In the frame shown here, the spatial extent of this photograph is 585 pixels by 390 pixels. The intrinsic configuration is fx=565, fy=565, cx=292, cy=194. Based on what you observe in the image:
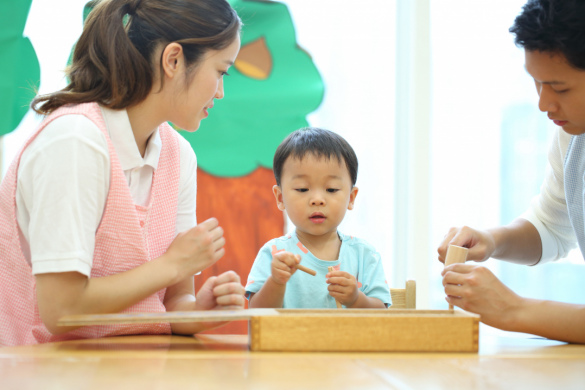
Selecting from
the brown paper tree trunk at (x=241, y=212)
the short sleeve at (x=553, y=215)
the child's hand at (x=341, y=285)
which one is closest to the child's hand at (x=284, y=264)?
the child's hand at (x=341, y=285)

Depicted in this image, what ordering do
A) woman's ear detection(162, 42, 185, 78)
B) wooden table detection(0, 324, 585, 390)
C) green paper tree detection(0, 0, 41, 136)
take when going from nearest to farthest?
wooden table detection(0, 324, 585, 390) < woman's ear detection(162, 42, 185, 78) < green paper tree detection(0, 0, 41, 136)

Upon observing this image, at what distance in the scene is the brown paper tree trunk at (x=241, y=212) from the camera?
2.26m

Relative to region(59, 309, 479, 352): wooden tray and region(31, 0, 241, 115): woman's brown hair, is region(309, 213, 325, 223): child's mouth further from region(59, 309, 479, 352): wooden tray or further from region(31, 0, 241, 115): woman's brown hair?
region(59, 309, 479, 352): wooden tray

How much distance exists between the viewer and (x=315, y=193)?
1.43 meters

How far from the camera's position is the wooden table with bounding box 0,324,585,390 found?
609mm

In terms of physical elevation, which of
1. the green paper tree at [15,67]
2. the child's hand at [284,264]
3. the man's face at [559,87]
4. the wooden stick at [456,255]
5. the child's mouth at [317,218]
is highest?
the green paper tree at [15,67]

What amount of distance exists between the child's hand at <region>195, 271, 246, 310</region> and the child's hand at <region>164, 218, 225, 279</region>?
45 millimetres

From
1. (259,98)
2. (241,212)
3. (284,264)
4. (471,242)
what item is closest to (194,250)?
(284,264)

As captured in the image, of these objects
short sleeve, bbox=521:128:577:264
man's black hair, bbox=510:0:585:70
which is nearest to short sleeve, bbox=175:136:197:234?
man's black hair, bbox=510:0:585:70

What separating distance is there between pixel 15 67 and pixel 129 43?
1242 mm

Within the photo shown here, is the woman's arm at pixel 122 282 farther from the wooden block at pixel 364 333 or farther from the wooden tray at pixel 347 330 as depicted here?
the wooden block at pixel 364 333

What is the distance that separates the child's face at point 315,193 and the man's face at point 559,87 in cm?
52

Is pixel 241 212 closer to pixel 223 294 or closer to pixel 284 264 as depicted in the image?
pixel 284 264

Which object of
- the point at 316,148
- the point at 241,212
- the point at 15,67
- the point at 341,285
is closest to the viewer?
the point at 341,285
